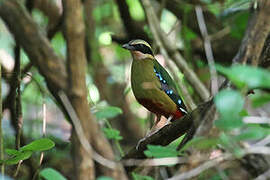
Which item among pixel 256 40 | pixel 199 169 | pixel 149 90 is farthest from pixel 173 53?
pixel 199 169

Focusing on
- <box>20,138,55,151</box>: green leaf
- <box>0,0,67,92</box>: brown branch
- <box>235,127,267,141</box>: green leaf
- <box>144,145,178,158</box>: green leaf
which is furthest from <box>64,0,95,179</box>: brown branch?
<box>0,0,67,92</box>: brown branch

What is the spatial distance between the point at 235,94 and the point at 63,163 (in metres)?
4.08

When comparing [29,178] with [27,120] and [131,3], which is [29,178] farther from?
[131,3]

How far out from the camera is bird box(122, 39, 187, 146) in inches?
171

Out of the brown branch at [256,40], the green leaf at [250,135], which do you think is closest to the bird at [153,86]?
the brown branch at [256,40]

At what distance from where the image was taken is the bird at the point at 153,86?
14.2ft

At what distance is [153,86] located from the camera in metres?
4.39

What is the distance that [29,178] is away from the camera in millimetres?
4711

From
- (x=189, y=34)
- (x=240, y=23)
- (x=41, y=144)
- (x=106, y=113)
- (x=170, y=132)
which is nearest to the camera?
(x=41, y=144)

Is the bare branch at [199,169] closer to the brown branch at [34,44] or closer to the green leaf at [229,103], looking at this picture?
the green leaf at [229,103]

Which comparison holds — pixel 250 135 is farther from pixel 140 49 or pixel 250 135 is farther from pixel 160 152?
pixel 140 49

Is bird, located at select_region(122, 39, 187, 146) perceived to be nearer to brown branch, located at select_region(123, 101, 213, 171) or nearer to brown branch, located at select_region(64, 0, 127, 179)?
brown branch, located at select_region(123, 101, 213, 171)

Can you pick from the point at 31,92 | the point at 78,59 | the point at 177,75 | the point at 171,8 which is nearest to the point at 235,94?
the point at 78,59

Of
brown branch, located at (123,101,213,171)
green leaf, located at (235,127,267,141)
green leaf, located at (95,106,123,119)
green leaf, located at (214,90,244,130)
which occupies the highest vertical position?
green leaf, located at (214,90,244,130)
